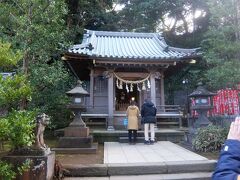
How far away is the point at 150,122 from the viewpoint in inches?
428

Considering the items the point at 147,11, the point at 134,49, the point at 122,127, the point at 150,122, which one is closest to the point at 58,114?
the point at 122,127

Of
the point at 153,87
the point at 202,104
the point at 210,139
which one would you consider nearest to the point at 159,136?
the point at 202,104

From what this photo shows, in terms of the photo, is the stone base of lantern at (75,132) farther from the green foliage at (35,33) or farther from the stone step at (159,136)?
the stone step at (159,136)

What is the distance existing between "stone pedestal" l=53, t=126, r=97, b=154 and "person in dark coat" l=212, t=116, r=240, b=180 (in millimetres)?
8031

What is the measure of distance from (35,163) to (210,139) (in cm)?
587

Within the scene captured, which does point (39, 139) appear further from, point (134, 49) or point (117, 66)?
point (134, 49)

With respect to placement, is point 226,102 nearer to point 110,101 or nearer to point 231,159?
point 110,101

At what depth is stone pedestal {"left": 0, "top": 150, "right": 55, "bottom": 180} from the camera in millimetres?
5348

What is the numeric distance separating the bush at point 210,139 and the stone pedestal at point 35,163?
526 centimetres

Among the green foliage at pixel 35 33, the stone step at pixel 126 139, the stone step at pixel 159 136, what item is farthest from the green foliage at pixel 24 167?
the stone step at pixel 159 136

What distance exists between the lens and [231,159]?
1431mm

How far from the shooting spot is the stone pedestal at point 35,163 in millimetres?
5348

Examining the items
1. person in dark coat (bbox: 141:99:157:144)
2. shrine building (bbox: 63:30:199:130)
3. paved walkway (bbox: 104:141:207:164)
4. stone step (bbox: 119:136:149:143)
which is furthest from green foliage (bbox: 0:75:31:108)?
shrine building (bbox: 63:30:199:130)

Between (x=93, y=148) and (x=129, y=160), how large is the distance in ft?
6.55
